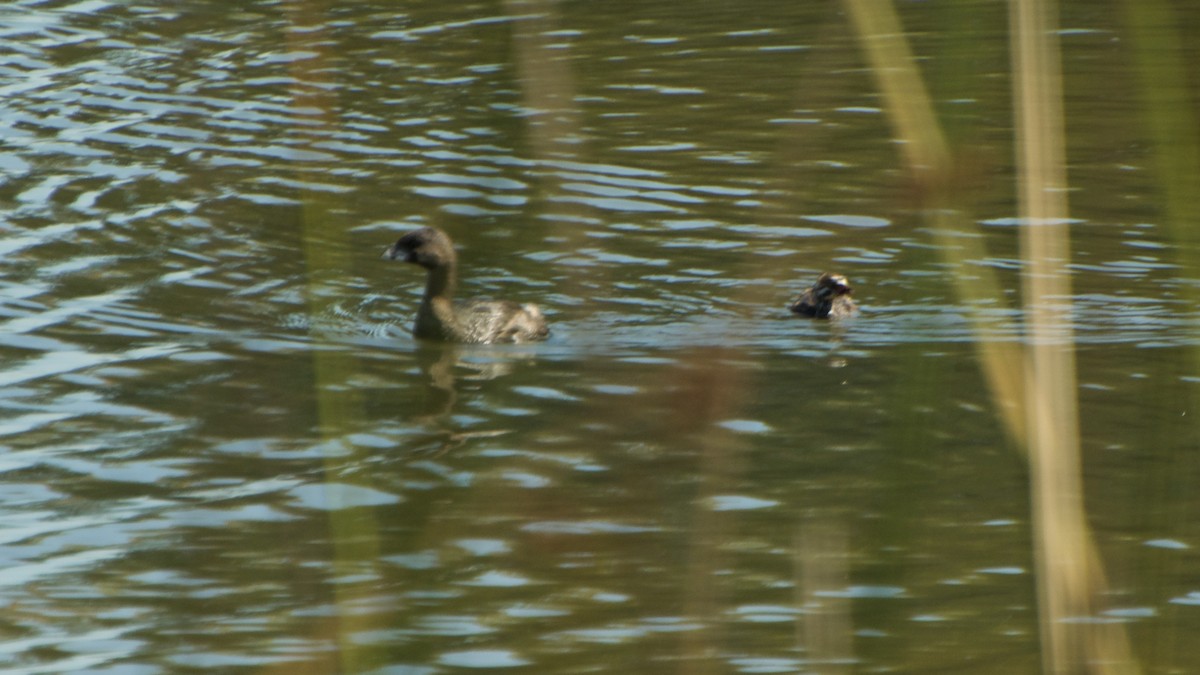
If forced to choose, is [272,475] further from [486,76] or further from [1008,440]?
[486,76]

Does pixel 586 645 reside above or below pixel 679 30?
below

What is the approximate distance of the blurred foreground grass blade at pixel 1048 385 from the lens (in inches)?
109

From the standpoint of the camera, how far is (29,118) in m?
17.6

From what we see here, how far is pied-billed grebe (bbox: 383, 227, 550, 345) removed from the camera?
1173 centimetres

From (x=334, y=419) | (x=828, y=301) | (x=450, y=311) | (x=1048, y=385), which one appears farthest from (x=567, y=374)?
(x=1048, y=385)

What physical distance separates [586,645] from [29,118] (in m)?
12.4

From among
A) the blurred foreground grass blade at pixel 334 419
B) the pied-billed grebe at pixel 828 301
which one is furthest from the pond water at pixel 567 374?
the pied-billed grebe at pixel 828 301

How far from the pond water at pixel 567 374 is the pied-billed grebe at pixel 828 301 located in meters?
0.18

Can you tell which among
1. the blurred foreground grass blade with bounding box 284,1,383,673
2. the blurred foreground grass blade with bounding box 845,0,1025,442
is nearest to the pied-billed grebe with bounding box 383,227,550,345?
the blurred foreground grass blade with bounding box 284,1,383,673

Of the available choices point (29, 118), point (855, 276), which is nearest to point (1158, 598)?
point (855, 276)

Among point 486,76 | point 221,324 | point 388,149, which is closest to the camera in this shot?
point 221,324

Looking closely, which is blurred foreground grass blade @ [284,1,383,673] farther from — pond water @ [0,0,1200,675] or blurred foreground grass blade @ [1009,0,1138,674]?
blurred foreground grass blade @ [1009,0,1138,674]

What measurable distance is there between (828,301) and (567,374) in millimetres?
1905

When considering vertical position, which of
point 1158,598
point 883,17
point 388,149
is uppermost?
point 883,17
